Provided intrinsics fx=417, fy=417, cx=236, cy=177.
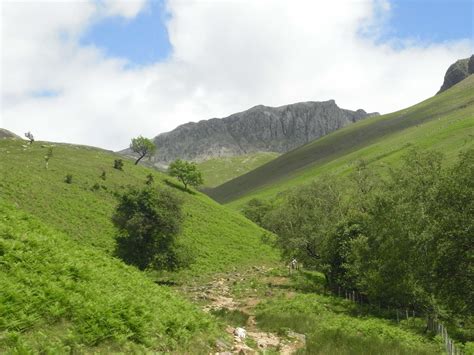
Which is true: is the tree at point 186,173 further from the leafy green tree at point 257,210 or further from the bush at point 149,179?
the leafy green tree at point 257,210

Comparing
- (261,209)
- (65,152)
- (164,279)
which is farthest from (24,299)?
(261,209)

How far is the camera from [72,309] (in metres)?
11.6

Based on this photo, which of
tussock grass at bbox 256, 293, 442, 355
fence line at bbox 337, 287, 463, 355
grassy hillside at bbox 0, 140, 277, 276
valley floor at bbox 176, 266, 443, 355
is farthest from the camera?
grassy hillside at bbox 0, 140, 277, 276

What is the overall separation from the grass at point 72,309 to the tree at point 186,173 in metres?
83.2

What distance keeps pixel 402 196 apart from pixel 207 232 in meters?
42.8

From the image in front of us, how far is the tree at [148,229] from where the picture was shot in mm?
42844

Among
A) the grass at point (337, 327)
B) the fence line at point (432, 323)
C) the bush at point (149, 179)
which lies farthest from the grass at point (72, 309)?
the bush at point (149, 179)

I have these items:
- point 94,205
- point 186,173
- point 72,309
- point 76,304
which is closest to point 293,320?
point 76,304

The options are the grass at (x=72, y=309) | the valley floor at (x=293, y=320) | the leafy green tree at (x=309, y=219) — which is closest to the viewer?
the grass at (x=72, y=309)

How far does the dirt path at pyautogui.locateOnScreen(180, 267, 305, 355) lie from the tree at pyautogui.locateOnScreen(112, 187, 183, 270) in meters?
4.52

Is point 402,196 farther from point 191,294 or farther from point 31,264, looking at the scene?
point 31,264

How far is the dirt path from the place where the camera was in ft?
55.6

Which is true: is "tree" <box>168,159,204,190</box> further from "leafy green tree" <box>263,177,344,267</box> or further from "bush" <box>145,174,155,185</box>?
"leafy green tree" <box>263,177,344,267</box>

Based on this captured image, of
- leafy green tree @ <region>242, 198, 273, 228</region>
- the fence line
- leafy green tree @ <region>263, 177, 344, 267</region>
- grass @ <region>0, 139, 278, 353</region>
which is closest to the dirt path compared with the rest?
grass @ <region>0, 139, 278, 353</region>
